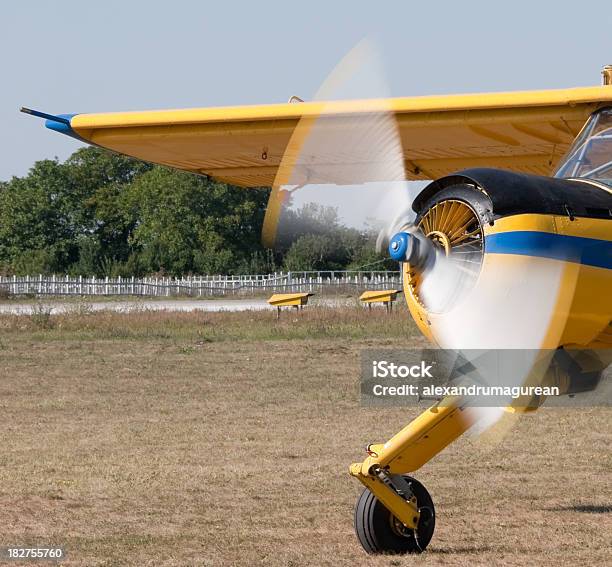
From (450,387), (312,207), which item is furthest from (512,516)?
(312,207)

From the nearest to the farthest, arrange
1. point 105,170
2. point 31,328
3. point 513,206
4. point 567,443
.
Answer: point 513,206, point 567,443, point 31,328, point 105,170

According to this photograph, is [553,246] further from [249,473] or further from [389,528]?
[249,473]

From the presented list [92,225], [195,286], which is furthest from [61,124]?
[92,225]

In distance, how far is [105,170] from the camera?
7256 centimetres

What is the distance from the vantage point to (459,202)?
5324mm

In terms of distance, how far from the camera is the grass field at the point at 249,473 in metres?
6.30

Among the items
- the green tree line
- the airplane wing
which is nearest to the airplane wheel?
the airplane wing

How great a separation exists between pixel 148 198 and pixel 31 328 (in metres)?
26.0

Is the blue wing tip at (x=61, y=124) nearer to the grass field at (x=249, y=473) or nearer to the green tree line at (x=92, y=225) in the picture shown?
the grass field at (x=249, y=473)

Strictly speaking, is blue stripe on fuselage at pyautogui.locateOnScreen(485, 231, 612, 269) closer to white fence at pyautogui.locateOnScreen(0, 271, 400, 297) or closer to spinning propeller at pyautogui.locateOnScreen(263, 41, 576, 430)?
spinning propeller at pyautogui.locateOnScreen(263, 41, 576, 430)

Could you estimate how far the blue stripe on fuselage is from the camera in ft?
16.8

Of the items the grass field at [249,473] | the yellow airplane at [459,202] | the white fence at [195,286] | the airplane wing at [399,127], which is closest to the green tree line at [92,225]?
the white fence at [195,286]

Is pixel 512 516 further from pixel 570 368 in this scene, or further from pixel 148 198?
pixel 148 198

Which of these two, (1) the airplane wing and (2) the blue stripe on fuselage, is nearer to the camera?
(2) the blue stripe on fuselage
